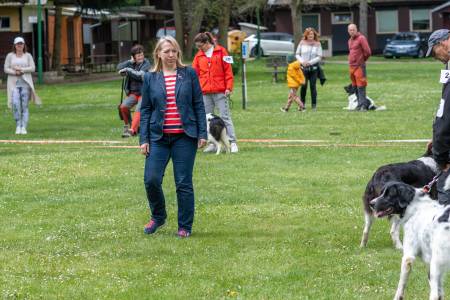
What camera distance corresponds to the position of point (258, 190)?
13.2 meters

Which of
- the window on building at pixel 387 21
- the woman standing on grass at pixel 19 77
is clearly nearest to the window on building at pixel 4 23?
the woman standing on grass at pixel 19 77

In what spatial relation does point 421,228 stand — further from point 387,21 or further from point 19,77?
point 387,21

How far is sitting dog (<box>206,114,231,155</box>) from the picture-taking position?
677 inches

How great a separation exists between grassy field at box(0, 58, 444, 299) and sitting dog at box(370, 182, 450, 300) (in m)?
0.55

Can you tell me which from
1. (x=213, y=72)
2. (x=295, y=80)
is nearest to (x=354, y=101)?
(x=295, y=80)

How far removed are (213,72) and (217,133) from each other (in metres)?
1.16

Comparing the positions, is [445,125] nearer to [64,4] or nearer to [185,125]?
[185,125]

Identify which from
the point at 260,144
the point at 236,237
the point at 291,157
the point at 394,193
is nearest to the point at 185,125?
the point at 236,237

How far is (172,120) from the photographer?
1010cm

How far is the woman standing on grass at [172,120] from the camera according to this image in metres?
10.1

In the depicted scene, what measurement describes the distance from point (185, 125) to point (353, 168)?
542 cm

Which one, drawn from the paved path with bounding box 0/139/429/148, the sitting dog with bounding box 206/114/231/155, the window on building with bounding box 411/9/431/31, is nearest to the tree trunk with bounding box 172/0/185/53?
the window on building with bounding box 411/9/431/31

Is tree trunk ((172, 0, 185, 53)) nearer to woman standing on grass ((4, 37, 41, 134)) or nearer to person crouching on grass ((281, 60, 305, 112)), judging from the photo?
person crouching on grass ((281, 60, 305, 112))

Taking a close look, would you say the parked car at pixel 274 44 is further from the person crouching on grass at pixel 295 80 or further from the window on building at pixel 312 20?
the person crouching on grass at pixel 295 80
